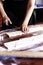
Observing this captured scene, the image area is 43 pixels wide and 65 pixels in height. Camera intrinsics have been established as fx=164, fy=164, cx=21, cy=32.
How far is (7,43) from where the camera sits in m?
0.91

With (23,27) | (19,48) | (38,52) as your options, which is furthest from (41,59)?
(23,27)

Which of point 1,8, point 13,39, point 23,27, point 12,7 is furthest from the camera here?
point 12,7

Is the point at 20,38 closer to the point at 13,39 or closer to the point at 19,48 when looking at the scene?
the point at 13,39

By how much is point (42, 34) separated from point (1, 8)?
521 mm

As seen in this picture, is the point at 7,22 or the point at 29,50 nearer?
the point at 29,50

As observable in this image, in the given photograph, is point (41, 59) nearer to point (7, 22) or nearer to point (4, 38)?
point (4, 38)

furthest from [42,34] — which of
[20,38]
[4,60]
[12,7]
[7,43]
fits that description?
[12,7]

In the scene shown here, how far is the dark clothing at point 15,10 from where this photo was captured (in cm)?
155

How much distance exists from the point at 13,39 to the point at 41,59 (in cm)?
28

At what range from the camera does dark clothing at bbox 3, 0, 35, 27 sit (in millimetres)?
1551

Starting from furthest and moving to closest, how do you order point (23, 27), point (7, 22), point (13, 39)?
point (7, 22) < point (23, 27) < point (13, 39)

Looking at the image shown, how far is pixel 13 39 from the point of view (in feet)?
3.21

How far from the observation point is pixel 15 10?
1587 mm

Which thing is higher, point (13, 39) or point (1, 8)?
point (1, 8)
